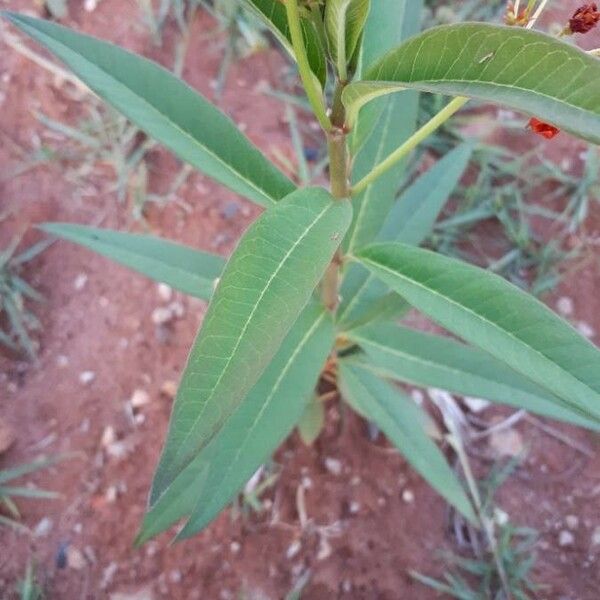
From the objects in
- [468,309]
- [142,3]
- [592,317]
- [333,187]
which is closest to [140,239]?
[333,187]

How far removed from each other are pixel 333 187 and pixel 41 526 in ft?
3.32

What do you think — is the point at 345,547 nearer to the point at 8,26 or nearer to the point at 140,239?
the point at 140,239

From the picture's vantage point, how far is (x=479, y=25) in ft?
1.95

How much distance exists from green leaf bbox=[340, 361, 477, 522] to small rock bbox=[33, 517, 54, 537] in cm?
68

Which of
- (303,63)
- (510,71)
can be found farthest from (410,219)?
(510,71)

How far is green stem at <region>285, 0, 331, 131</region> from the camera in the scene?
664mm

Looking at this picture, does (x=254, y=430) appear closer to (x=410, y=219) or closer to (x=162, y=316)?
(x=410, y=219)

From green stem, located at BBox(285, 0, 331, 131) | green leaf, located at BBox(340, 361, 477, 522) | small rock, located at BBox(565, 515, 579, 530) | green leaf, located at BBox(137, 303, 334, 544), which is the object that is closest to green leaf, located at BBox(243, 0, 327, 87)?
green stem, located at BBox(285, 0, 331, 131)

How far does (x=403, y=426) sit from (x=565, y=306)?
0.68m

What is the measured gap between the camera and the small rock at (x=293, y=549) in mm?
1459

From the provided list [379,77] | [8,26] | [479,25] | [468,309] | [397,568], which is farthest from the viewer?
[8,26]

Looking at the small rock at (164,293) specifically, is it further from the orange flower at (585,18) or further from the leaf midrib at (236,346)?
the orange flower at (585,18)

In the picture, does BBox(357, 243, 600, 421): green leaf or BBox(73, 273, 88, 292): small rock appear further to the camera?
BBox(73, 273, 88, 292): small rock

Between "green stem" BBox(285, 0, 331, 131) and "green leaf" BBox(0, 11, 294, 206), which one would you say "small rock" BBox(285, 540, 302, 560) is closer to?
"green leaf" BBox(0, 11, 294, 206)
